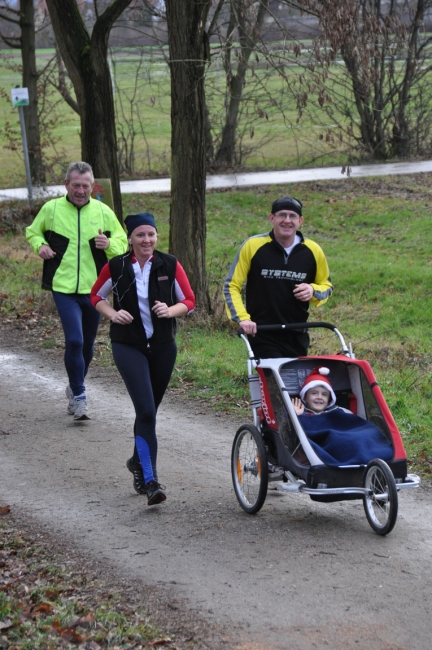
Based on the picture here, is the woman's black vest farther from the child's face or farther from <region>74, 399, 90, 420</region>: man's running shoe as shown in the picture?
<region>74, 399, 90, 420</region>: man's running shoe

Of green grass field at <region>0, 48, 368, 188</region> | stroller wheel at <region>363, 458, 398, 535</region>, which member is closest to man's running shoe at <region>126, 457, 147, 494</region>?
stroller wheel at <region>363, 458, 398, 535</region>

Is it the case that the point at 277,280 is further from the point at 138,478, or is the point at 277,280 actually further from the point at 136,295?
the point at 138,478

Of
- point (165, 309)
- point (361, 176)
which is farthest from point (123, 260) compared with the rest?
point (361, 176)

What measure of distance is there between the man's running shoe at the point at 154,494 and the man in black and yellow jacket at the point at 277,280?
3.72 ft

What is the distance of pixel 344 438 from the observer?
5430 millimetres

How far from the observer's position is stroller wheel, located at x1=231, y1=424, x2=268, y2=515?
223 inches

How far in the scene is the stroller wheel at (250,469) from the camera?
5.66 metres

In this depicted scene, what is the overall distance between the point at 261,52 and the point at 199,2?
3.99ft

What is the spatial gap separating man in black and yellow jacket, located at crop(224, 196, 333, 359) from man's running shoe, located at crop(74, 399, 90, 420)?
9.02ft

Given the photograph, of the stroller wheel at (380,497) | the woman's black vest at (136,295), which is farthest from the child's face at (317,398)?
the woman's black vest at (136,295)

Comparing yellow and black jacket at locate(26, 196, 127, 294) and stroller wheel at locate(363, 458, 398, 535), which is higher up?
yellow and black jacket at locate(26, 196, 127, 294)

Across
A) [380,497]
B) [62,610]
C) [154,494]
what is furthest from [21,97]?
[62,610]

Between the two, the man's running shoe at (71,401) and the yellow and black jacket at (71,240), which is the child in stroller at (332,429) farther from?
the man's running shoe at (71,401)

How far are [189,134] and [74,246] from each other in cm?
415
